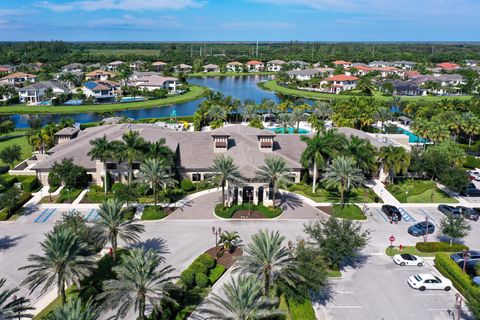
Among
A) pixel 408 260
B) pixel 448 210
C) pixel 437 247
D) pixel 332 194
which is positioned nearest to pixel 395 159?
pixel 448 210

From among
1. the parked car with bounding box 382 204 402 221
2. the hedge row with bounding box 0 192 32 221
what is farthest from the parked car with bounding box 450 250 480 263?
the hedge row with bounding box 0 192 32 221

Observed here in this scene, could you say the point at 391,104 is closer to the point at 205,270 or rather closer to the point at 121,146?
the point at 121,146

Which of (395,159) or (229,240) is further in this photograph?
(395,159)

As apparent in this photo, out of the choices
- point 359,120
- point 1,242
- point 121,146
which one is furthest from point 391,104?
point 1,242

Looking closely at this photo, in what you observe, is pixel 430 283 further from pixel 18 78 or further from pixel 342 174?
pixel 18 78

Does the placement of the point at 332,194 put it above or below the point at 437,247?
above
